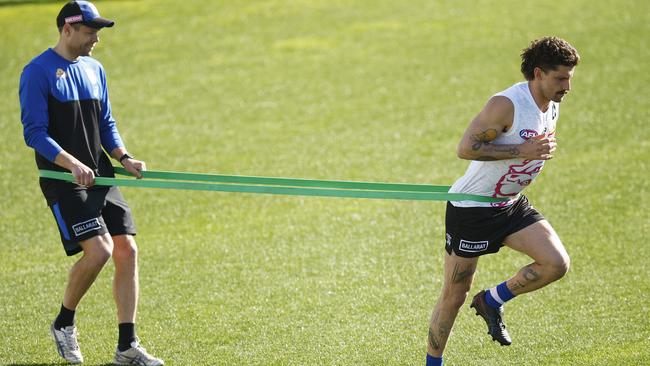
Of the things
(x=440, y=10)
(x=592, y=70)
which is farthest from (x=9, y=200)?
(x=440, y=10)

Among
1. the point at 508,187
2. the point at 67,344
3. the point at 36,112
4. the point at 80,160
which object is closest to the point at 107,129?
the point at 80,160

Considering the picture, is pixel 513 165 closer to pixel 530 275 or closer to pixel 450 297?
pixel 530 275

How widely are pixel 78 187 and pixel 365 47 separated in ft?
38.4

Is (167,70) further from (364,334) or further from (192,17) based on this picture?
(364,334)

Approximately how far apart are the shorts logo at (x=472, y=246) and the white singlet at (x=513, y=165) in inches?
8.9

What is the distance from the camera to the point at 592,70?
15219mm

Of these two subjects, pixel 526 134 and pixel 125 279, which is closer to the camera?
pixel 526 134

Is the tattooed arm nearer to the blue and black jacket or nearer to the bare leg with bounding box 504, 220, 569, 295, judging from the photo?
the bare leg with bounding box 504, 220, 569, 295

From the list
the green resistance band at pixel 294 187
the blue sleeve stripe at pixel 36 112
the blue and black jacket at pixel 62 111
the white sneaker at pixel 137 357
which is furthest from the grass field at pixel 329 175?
the blue sleeve stripe at pixel 36 112

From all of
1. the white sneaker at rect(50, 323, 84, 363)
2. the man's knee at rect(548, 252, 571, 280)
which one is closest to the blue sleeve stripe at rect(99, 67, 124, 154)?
the white sneaker at rect(50, 323, 84, 363)

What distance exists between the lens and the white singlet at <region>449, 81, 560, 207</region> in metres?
5.34

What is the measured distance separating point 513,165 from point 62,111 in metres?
2.91

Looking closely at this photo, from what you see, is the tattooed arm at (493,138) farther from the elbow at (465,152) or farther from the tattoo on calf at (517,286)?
the tattoo on calf at (517,286)

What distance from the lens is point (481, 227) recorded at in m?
5.52
